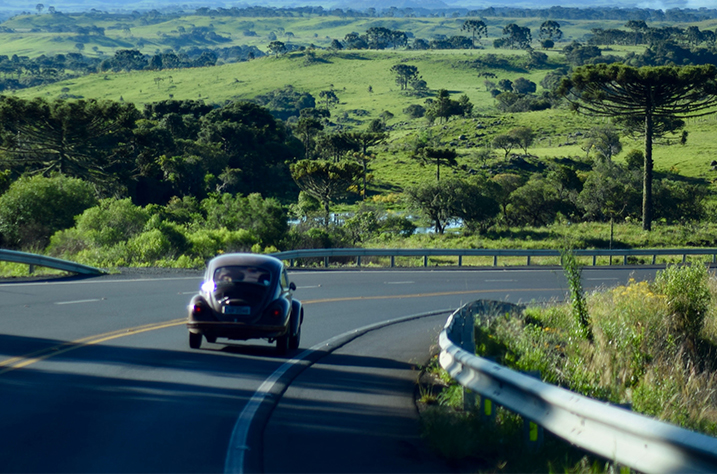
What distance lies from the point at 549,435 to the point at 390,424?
1.53 m

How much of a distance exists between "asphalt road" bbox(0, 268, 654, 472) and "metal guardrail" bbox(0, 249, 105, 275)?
0.87m

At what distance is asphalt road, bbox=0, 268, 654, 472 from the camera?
255 inches

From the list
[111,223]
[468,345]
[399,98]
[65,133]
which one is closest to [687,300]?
[468,345]

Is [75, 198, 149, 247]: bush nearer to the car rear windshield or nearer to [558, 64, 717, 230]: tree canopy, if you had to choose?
the car rear windshield

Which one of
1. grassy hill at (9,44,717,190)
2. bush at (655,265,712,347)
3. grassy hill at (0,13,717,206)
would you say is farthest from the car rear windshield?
grassy hill at (9,44,717,190)

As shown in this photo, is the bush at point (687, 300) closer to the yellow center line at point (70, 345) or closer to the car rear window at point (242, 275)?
the car rear window at point (242, 275)

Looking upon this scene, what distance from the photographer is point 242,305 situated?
417 inches

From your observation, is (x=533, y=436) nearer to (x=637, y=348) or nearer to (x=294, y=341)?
(x=637, y=348)

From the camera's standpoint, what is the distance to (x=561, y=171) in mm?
59281

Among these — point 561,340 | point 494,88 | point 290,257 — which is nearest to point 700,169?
point 290,257

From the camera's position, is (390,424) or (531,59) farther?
(531,59)

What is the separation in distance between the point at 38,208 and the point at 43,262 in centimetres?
1173

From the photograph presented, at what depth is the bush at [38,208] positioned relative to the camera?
→ 2830 cm

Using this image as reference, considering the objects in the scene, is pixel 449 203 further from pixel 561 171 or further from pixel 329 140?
pixel 329 140
